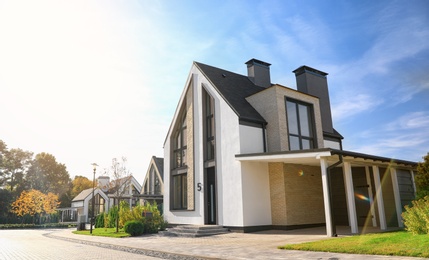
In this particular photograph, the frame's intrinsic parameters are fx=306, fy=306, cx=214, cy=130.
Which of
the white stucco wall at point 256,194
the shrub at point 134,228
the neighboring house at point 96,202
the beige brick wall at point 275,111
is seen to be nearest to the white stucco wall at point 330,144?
the beige brick wall at point 275,111

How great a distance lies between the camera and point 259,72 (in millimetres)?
23797

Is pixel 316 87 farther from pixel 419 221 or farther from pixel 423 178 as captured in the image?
pixel 419 221

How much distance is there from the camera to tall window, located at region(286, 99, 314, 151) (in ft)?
61.0

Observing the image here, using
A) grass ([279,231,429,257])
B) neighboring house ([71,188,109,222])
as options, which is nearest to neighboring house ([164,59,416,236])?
grass ([279,231,429,257])

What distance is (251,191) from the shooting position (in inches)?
642

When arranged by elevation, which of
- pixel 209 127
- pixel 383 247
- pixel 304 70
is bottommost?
pixel 383 247

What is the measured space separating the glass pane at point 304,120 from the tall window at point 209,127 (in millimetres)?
5612

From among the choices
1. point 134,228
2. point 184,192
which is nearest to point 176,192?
point 184,192

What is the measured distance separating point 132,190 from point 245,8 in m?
→ 41.3

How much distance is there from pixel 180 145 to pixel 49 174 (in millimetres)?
57834

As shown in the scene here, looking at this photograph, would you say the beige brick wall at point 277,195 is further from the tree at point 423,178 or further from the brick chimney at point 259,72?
the brick chimney at point 259,72

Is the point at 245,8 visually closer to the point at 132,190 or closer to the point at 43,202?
the point at 132,190

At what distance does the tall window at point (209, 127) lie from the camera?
62.8 feet

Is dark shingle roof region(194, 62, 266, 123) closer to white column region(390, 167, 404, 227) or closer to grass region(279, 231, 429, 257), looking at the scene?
white column region(390, 167, 404, 227)
